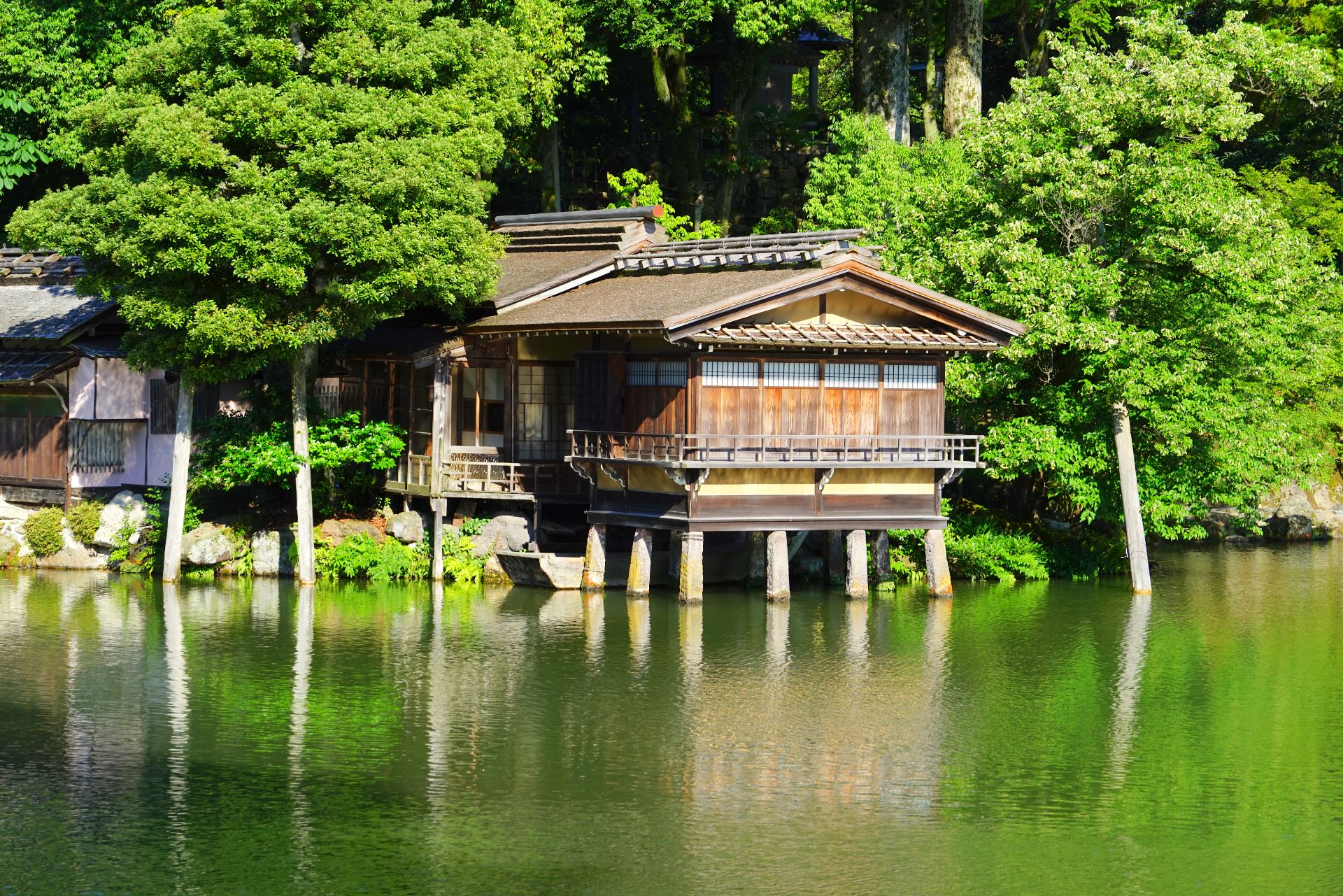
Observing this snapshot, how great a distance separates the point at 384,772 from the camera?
74.5 ft

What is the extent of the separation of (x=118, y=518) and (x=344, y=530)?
227 inches

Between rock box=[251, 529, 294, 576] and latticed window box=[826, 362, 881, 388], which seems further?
rock box=[251, 529, 294, 576]

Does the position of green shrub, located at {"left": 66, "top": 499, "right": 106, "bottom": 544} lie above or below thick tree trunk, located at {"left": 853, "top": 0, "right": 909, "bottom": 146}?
below

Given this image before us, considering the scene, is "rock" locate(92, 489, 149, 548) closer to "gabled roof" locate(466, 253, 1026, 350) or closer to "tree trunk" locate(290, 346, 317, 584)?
"tree trunk" locate(290, 346, 317, 584)

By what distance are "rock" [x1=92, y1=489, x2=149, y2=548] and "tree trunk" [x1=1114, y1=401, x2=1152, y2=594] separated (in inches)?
922

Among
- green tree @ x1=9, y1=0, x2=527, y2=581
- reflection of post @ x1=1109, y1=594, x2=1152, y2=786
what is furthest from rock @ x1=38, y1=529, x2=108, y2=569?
reflection of post @ x1=1109, y1=594, x2=1152, y2=786

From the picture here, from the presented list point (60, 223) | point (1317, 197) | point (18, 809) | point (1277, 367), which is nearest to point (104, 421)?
point (60, 223)

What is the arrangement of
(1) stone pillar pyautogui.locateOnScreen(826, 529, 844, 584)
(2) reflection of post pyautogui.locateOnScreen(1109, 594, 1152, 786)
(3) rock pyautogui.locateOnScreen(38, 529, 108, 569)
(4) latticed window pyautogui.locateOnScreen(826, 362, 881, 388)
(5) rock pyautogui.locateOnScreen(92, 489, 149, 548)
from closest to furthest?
(2) reflection of post pyautogui.locateOnScreen(1109, 594, 1152, 786) < (4) latticed window pyautogui.locateOnScreen(826, 362, 881, 388) < (1) stone pillar pyautogui.locateOnScreen(826, 529, 844, 584) < (5) rock pyautogui.locateOnScreen(92, 489, 149, 548) < (3) rock pyautogui.locateOnScreen(38, 529, 108, 569)

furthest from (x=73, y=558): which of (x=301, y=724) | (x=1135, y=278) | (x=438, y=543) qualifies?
(x=1135, y=278)

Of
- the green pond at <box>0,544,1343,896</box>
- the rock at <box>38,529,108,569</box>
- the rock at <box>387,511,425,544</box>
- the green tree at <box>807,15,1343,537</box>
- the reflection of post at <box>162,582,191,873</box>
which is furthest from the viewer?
the rock at <box>38,529,108,569</box>

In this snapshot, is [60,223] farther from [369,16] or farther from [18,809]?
[18,809]

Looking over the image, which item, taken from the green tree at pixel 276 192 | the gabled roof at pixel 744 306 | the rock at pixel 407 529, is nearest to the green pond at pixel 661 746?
the rock at pixel 407 529

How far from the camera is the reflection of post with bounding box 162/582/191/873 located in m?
20.0

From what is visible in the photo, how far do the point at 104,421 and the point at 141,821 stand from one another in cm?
2504
